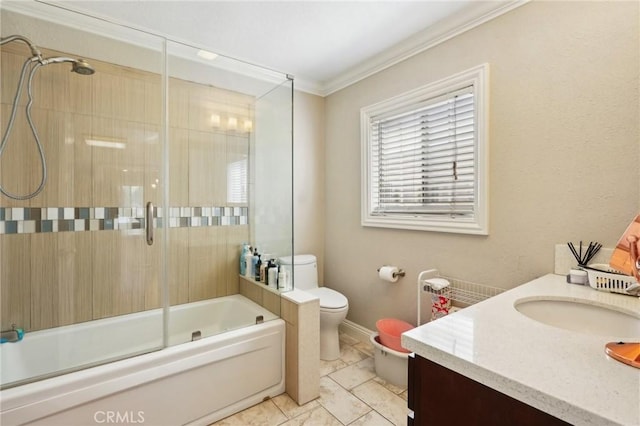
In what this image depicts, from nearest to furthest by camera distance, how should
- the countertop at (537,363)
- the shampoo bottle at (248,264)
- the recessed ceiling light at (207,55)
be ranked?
the countertop at (537,363) → the recessed ceiling light at (207,55) → the shampoo bottle at (248,264)

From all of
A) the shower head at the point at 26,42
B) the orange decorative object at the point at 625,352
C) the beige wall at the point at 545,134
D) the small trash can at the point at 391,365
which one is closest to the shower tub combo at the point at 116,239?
the shower head at the point at 26,42

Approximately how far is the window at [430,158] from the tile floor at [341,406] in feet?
3.82

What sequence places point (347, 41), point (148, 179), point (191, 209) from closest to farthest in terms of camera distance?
point (148, 179)
point (347, 41)
point (191, 209)

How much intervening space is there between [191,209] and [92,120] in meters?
0.89

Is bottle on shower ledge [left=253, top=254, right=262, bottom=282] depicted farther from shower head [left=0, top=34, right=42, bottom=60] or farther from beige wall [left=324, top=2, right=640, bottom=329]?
shower head [left=0, top=34, right=42, bottom=60]

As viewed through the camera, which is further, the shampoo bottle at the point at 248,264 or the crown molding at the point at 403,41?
the shampoo bottle at the point at 248,264

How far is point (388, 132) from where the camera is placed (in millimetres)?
2471

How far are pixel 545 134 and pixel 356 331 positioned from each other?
2.13 metres

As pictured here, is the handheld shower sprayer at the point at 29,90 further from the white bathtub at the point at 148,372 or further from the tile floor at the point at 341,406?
the tile floor at the point at 341,406

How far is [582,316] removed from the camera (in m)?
1.12

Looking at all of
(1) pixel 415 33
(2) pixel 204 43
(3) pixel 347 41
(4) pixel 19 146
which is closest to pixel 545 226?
(1) pixel 415 33

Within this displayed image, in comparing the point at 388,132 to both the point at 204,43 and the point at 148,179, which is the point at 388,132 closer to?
the point at 204,43

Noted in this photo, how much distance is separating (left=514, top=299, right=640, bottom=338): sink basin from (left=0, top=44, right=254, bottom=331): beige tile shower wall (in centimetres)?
217

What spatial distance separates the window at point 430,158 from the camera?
72.6 inches
